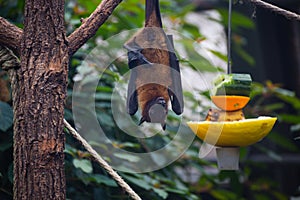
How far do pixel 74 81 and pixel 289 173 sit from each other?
6.44 feet

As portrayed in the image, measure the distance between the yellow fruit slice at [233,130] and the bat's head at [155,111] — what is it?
8 cm

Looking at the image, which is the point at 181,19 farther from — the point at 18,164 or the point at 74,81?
the point at 18,164

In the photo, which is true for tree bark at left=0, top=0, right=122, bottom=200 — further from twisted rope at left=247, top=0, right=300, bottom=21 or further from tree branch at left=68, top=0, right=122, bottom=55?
twisted rope at left=247, top=0, right=300, bottom=21

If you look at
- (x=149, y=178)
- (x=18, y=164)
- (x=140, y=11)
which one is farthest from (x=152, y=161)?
(x=18, y=164)

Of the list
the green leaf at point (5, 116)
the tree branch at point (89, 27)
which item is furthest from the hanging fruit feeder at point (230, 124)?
the green leaf at point (5, 116)

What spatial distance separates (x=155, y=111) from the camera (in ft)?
4.01

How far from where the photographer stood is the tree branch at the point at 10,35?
1175 mm

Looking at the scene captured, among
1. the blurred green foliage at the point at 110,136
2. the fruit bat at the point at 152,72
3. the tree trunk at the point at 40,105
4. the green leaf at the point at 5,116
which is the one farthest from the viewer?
the blurred green foliage at the point at 110,136

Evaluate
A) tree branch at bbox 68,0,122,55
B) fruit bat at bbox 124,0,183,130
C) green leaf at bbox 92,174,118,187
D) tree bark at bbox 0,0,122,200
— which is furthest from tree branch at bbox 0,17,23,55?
green leaf at bbox 92,174,118,187

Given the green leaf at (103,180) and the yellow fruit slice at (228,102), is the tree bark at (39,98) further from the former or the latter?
the green leaf at (103,180)

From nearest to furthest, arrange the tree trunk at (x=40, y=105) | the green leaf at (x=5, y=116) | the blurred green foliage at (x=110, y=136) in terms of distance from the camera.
Result: the tree trunk at (x=40, y=105), the green leaf at (x=5, y=116), the blurred green foliage at (x=110, y=136)

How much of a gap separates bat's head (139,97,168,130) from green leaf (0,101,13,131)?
0.49m

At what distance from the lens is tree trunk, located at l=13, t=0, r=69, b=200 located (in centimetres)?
114

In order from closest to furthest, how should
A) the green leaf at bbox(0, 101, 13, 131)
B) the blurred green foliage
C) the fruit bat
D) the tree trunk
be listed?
the tree trunk, the fruit bat, the green leaf at bbox(0, 101, 13, 131), the blurred green foliage
